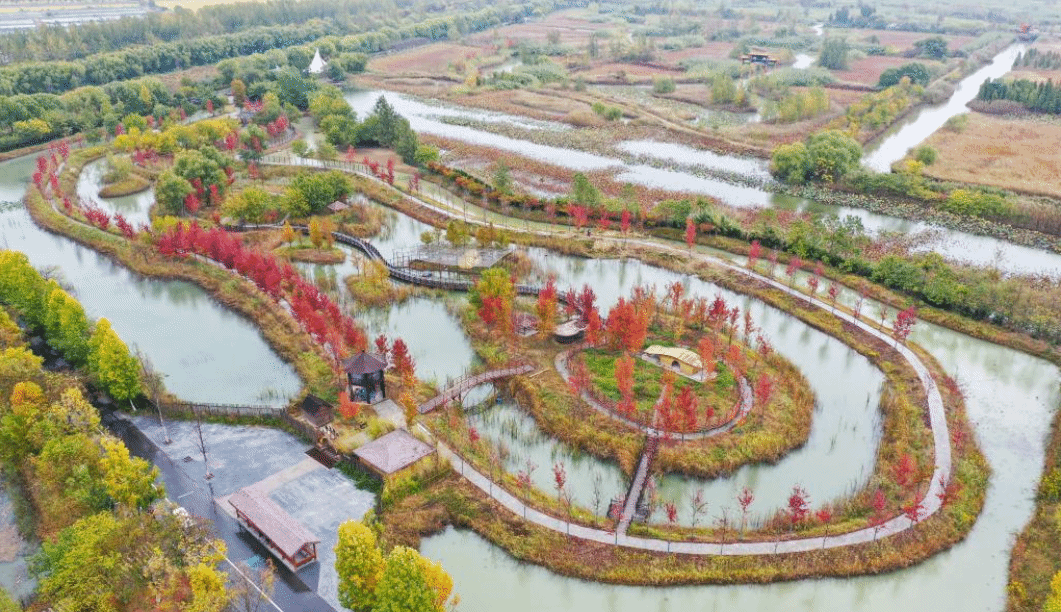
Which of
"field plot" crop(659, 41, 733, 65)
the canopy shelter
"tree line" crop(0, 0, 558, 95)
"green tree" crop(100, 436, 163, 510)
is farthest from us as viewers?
"field plot" crop(659, 41, 733, 65)

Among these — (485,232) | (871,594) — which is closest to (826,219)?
(485,232)

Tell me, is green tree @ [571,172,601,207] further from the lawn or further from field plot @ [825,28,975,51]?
field plot @ [825,28,975,51]

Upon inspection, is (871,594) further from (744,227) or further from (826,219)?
(826,219)

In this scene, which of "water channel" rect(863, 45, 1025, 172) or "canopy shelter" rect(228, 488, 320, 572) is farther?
"water channel" rect(863, 45, 1025, 172)

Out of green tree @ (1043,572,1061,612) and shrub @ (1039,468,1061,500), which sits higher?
green tree @ (1043,572,1061,612)

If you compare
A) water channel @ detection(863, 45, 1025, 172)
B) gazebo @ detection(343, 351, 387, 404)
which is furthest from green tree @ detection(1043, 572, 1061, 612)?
water channel @ detection(863, 45, 1025, 172)

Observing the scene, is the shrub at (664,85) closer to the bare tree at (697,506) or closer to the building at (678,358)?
the building at (678,358)
